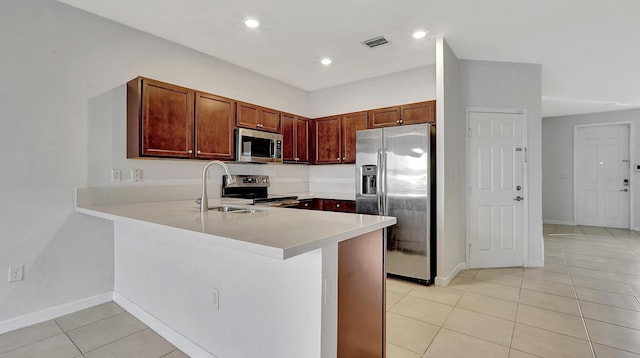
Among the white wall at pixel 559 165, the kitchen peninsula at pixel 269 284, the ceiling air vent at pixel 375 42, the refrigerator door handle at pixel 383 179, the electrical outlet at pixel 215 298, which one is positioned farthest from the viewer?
the white wall at pixel 559 165

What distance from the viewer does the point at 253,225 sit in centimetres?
156

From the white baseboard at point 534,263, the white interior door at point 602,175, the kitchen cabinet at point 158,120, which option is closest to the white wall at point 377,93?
the kitchen cabinet at point 158,120

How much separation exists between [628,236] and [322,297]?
7079 mm

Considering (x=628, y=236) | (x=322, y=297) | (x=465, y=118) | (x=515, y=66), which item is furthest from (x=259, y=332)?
(x=628, y=236)

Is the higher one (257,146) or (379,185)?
(257,146)

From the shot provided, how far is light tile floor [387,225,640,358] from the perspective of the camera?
6.75ft

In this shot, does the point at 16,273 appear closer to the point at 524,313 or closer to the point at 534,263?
the point at 524,313

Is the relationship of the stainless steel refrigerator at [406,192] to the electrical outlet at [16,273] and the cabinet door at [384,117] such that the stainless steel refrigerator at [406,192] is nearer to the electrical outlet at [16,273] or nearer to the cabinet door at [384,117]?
the cabinet door at [384,117]

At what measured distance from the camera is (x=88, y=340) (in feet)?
7.18

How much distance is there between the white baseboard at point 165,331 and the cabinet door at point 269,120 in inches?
93.6

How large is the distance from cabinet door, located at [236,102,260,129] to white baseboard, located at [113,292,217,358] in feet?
7.09

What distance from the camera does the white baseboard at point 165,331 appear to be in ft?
6.37

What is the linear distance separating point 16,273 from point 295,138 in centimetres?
325

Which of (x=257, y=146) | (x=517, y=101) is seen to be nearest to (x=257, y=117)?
(x=257, y=146)
